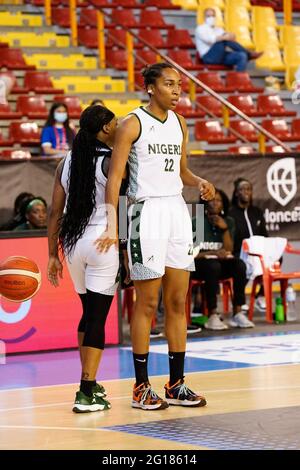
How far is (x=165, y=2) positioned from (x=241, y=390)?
50.7ft

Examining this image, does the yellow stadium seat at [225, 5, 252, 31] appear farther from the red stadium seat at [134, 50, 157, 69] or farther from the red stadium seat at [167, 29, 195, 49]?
the red stadium seat at [134, 50, 157, 69]

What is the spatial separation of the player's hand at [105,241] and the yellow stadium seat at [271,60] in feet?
50.2

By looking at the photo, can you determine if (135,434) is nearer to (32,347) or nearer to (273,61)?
(32,347)

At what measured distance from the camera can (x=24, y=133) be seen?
16.7 meters

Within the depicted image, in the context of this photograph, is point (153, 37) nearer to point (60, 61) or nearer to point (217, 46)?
point (217, 46)

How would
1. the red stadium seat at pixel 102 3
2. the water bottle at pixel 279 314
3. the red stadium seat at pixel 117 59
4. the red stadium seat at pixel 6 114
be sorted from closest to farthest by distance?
1. the water bottle at pixel 279 314
2. the red stadium seat at pixel 6 114
3. the red stadium seat at pixel 117 59
4. the red stadium seat at pixel 102 3

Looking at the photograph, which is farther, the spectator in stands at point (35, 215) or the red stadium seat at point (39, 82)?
the red stadium seat at point (39, 82)

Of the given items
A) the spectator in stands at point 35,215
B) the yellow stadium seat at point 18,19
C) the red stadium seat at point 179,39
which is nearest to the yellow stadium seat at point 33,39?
the yellow stadium seat at point 18,19

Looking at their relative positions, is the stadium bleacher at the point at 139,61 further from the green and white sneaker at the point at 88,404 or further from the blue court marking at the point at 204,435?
the blue court marking at the point at 204,435

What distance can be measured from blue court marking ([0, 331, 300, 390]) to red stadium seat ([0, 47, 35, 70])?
821 centimetres

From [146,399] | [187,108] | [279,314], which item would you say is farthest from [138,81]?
[146,399]

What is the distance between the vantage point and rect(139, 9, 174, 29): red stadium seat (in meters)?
22.0

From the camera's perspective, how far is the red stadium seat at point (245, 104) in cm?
2020

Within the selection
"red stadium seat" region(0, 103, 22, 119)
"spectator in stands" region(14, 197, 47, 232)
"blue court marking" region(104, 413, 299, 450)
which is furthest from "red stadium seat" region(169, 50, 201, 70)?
"blue court marking" region(104, 413, 299, 450)
